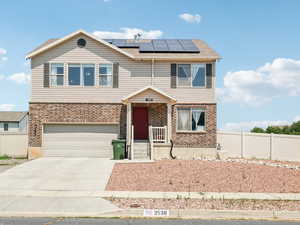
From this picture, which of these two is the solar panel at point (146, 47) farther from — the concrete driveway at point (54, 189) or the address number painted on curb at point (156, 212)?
the address number painted on curb at point (156, 212)

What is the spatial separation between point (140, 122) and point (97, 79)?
12.9 feet

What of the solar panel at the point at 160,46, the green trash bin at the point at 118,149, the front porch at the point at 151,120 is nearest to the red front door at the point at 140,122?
the front porch at the point at 151,120

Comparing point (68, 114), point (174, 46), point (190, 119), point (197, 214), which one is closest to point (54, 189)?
point (197, 214)

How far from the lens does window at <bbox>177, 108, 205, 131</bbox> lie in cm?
1805

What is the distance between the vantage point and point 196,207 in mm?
7715

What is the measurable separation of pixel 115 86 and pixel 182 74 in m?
4.40

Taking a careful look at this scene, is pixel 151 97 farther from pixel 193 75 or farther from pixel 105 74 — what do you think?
pixel 105 74

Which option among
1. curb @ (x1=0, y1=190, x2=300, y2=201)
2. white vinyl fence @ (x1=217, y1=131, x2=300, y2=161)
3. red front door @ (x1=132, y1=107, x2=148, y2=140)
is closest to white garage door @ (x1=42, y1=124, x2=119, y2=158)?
red front door @ (x1=132, y1=107, x2=148, y2=140)

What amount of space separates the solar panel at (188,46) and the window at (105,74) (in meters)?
5.26

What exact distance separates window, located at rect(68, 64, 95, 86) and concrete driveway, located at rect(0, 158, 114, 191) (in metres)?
5.14

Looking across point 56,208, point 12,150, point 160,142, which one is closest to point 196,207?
point 56,208

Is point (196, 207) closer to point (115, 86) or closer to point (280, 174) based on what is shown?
point (280, 174)

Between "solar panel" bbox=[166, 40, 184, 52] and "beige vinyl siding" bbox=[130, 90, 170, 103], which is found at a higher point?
"solar panel" bbox=[166, 40, 184, 52]

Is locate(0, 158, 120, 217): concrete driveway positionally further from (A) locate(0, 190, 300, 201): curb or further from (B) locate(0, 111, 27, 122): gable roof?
(B) locate(0, 111, 27, 122): gable roof
